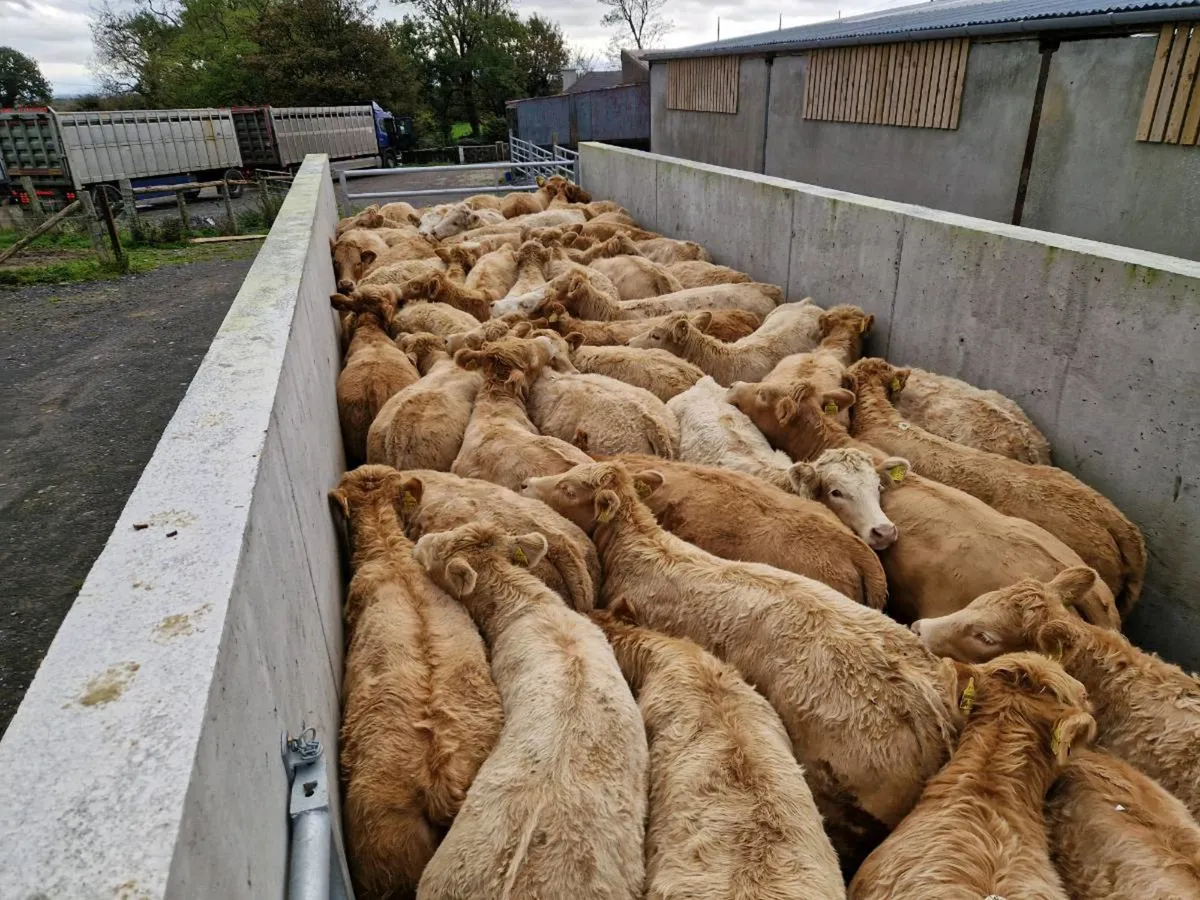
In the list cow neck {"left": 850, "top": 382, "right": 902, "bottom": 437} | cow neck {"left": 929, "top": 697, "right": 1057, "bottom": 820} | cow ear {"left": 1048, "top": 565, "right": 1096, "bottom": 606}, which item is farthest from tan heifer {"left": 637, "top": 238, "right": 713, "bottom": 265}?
cow neck {"left": 929, "top": 697, "right": 1057, "bottom": 820}

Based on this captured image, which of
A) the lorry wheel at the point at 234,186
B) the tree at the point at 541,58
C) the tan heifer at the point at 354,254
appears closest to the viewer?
the tan heifer at the point at 354,254

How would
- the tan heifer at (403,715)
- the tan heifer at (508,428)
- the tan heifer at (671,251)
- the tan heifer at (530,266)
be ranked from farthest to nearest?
the tan heifer at (671,251)
the tan heifer at (530,266)
the tan heifer at (508,428)
the tan heifer at (403,715)

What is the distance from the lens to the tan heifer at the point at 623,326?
7.56 metres

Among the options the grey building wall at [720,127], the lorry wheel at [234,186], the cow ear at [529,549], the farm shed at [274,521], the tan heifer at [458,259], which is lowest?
the lorry wheel at [234,186]

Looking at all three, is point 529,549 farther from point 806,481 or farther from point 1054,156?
point 1054,156

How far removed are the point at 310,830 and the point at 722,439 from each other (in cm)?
399

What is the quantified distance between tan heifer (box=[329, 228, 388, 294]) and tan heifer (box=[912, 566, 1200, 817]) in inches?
344

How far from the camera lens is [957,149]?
959 cm

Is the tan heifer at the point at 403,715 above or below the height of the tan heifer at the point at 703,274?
below

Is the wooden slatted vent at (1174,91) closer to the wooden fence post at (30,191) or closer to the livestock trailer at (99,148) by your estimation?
the livestock trailer at (99,148)

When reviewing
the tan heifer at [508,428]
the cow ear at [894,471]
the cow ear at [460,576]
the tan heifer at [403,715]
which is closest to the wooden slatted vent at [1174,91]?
A: the cow ear at [894,471]

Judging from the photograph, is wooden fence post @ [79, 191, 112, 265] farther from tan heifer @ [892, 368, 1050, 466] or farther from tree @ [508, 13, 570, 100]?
tree @ [508, 13, 570, 100]

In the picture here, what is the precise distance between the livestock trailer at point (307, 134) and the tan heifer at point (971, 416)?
31243 mm

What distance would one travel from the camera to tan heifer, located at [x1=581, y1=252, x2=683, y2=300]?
29.7 feet
